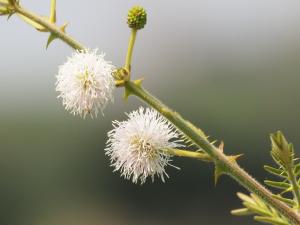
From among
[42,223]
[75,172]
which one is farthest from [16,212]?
[75,172]

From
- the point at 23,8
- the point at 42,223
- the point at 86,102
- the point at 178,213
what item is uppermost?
the point at 178,213

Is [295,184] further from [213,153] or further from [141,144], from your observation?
[141,144]

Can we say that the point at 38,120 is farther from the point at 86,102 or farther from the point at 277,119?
the point at 86,102

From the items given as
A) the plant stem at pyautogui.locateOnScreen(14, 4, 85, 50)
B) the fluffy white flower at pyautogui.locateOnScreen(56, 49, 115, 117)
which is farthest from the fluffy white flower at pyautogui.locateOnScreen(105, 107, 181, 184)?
the plant stem at pyautogui.locateOnScreen(14, 4, 85, 50)

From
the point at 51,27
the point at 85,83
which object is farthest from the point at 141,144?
the point at 51,27

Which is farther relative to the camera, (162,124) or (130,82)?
(162,124)

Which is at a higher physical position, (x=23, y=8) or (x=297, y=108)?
(x=297, y=108)

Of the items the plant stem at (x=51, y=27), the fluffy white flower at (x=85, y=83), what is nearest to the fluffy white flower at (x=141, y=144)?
the fluffy white flower at (x=85, y=83)
